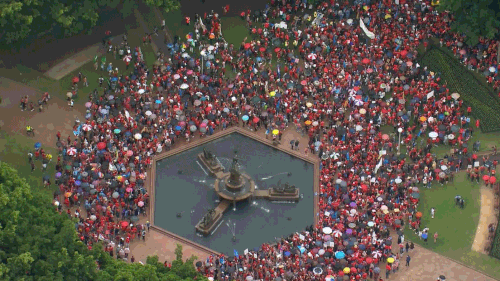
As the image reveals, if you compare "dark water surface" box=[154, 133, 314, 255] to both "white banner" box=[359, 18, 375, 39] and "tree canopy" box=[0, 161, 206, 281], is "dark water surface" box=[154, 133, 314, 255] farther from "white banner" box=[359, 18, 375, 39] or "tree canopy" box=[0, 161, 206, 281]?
"white banner" box=[359, 18, 375, 39]

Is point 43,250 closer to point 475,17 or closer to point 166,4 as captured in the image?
point 166,4

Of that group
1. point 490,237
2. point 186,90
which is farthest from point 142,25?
point 490,237

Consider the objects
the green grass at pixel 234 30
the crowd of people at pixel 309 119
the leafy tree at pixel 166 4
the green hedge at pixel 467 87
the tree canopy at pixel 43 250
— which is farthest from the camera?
the green grass at pixel 234 30

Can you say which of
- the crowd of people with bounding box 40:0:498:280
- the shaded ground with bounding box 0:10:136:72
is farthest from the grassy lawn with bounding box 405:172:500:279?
the shaded ground with bounding box 0:10:136:72

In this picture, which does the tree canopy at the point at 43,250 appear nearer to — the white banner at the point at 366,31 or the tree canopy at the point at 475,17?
the white banner at the point at 366,31

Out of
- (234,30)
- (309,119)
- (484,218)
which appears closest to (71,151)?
(309,119)

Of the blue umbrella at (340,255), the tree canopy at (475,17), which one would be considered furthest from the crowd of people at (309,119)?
the tree canopy at (475,17)

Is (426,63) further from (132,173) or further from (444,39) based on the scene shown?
(132,173)
